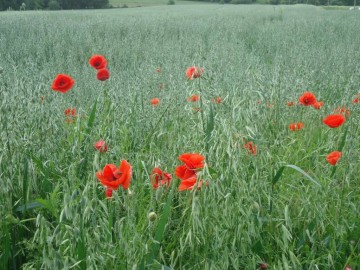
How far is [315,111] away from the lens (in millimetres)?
2949

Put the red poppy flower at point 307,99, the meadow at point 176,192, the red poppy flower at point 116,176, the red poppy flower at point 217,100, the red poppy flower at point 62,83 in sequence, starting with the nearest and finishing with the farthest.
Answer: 1. the red poppy flower at point 116,176
2. the meadow at point 176,192
3. the red poppy flower at point 62,83
4. the red poppy flower at point 217,100
5. the red poppy flower at point 307,99

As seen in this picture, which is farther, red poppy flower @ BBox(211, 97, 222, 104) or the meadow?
red poppy flower @ BBox(211, 97, 222, 104)

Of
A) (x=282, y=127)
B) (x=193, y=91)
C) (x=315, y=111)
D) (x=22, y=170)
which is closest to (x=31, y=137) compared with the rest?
(x=22, y=170)

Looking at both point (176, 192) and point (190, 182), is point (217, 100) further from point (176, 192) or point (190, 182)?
point (190, 182)

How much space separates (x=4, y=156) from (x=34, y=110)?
0.29 m

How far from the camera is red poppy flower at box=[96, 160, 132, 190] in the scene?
3.81ft

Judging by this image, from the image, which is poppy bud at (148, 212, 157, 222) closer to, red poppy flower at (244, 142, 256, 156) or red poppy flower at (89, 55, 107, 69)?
red poppy flower at (244, 142, 256, 156)

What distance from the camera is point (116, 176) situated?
1.21m

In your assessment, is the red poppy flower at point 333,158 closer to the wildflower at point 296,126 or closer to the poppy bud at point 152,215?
the wildflower at point 296,126

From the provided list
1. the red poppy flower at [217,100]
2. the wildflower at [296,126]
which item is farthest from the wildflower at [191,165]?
the wildflower at [296,126]

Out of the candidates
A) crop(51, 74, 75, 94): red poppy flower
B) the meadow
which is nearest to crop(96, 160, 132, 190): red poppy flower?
the meadow

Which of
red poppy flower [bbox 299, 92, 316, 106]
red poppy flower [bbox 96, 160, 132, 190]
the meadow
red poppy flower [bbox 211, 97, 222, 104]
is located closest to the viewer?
red poppy flower [bbox 96, 160, 132, 190]

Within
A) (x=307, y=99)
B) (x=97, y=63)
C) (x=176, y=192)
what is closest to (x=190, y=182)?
(x=176, y=192)

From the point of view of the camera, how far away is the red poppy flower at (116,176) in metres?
1.16
